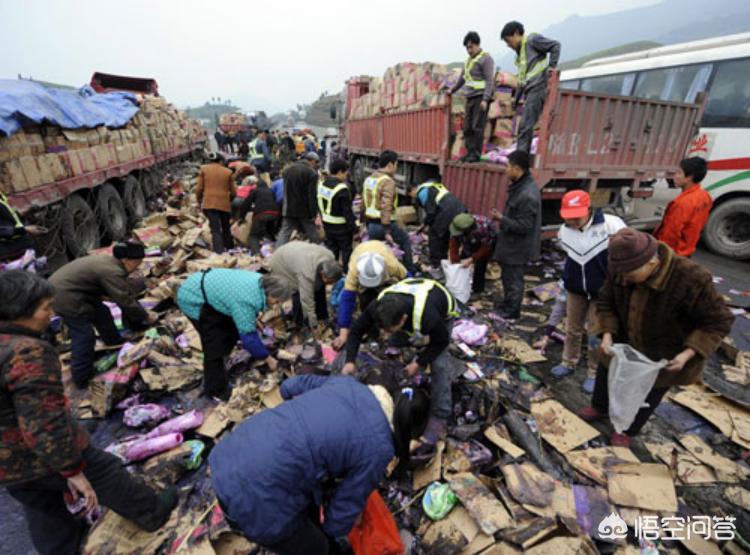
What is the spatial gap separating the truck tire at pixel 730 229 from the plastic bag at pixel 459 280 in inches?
181

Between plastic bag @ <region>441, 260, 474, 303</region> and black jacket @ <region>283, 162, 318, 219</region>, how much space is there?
7.39 feet

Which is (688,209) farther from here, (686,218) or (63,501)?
(63,501)

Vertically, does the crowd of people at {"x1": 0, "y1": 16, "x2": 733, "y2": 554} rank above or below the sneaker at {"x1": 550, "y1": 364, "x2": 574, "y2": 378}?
above

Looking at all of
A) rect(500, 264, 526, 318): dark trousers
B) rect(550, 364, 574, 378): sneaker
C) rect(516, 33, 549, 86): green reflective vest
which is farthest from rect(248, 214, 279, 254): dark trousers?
rect(550, 364, 574, 378): sneaker

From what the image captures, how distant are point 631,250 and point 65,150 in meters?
7.15

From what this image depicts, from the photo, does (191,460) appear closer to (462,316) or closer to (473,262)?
(462,316)

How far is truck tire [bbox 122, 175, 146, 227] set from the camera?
23.7 feet

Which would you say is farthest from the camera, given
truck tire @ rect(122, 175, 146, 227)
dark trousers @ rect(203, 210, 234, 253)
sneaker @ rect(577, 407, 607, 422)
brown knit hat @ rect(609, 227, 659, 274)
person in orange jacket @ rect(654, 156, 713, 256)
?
truck tire @ rect(122, 175, 146, 227)

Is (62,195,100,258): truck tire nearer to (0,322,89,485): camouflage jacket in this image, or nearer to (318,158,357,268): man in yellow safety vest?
(318,158,357,268): man in yellow safety vest

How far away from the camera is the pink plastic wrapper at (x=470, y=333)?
360 cm

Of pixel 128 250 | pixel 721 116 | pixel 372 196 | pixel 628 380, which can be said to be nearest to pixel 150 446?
pixel 128 250

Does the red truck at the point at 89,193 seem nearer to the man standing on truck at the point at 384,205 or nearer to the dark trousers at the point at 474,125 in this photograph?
the man standing on truck at the point at 384,205

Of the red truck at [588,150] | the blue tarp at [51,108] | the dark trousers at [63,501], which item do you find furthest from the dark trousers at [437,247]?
the blue tarp at [51,108]

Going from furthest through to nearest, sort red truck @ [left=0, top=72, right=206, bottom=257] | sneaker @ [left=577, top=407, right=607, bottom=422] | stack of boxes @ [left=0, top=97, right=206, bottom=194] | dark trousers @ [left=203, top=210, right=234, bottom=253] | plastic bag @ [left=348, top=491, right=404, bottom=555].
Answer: dark trousers @ [left=203, top=210, right=234, bottom=253] → red truck @ [left=0, top=72, right=206, bottom=257] → stack of boxes @ [left=0, top=97, right=206, bottom=194] → sneaker @ [left=577, top=407, right=607, bottom=422] → plastic bag @ [left=348, top=491, right=404, bottom=555]
